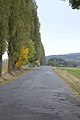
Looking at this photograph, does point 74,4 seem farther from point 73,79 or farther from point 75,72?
point 75,72

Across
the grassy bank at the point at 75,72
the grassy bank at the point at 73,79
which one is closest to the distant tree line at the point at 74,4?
the grassy bank at the point at 73,79

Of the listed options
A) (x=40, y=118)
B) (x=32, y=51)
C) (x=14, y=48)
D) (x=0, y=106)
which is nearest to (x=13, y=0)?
(x=14, y=48)

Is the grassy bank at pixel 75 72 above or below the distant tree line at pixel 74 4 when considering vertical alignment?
below

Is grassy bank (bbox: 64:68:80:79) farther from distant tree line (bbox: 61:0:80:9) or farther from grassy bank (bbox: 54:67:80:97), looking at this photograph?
distant tree line (bbox: 61:0:80:9)

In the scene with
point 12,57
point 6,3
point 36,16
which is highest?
point 36,16

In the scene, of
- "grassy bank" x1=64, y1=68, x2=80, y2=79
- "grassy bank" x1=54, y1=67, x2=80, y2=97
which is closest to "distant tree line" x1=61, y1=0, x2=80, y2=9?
"grassy bank" x1=54, y1=67, x2=80, y2=97

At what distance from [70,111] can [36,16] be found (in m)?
82.0

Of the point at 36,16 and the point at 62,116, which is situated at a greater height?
the point at 36,16

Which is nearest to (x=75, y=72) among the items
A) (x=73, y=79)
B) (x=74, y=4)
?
(x=73, y=79)

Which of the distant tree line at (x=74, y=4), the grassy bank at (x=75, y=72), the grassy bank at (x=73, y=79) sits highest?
the distant tree line at (x=74, y=4)

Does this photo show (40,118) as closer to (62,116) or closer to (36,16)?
(62,116)

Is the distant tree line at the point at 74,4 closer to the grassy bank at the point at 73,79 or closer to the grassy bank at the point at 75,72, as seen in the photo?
the grassy bank at the point at 73,79

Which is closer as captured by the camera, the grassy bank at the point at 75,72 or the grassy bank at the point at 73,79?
the grassy bank at the point at 73,79

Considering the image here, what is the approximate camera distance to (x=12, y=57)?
5700 centimetres
